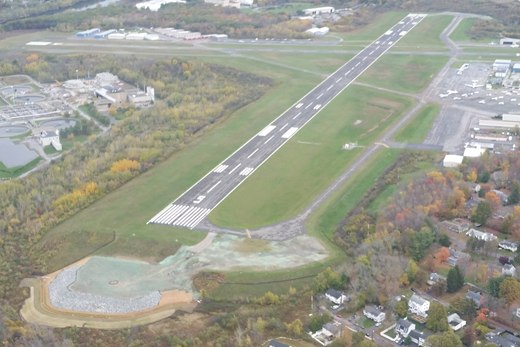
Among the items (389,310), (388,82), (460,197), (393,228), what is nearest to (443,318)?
(389,310)

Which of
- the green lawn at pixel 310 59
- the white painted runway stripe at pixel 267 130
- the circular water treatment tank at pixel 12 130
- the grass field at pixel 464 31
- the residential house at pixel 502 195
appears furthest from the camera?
the grass field at pixel 464 31

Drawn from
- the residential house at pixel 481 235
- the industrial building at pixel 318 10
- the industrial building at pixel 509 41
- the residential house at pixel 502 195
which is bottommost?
the residential house at pixel 481 235

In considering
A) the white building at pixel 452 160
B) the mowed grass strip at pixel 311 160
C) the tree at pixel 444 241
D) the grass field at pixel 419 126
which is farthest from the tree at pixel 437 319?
the grass field at pixel 419 126

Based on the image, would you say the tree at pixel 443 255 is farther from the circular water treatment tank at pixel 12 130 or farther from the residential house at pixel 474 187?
the circular water treatment tank at pixel 12 130

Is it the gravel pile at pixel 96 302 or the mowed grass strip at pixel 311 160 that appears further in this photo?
the mowed grass strip at pixel 311 160

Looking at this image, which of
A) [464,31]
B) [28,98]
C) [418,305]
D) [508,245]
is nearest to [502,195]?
[508,245]

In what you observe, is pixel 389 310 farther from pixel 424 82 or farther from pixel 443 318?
pixel 424 82
